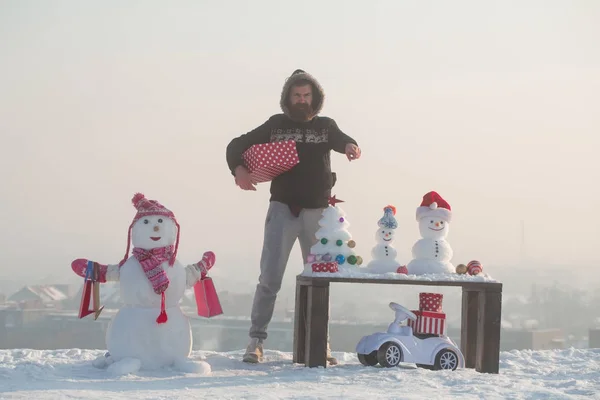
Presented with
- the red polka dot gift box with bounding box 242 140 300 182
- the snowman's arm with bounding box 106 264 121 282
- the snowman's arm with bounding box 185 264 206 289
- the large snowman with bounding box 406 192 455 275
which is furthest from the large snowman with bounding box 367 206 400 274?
the snowman's arm with bounding box 106 264 121 282

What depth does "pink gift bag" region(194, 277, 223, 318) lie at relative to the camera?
4461 millimetres

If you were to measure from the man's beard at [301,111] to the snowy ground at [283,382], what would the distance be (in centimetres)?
136

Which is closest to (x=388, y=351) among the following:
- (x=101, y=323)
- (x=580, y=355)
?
(x=580, y=355)

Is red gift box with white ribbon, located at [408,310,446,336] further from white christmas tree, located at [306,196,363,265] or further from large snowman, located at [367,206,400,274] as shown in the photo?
white christmas tree, located at [306,196,363,265]

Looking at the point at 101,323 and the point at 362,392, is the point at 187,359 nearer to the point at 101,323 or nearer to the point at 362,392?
the point at 362,392

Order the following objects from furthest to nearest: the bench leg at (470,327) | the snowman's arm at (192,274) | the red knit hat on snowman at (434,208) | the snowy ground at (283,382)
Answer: the bench leg at (470,327), the red knit hat on snowman at (434,208), the snowman's arm at (192,274), the snowy ground at (283,382)

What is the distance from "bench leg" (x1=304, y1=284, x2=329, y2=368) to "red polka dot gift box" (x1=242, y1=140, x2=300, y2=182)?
0.71 metres

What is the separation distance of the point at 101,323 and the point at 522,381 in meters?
9.83

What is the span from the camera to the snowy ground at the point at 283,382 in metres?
3.33

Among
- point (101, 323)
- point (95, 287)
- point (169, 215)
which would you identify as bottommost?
point (101, 323)

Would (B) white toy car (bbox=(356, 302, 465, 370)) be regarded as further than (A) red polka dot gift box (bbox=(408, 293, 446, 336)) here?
No

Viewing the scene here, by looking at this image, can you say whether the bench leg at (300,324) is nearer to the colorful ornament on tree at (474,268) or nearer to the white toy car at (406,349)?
the white toy car at (406,349)

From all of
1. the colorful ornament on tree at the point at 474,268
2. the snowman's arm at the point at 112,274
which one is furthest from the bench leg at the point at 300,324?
the snowman's arm at the point at 112,274

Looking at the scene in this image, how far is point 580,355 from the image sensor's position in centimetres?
532
